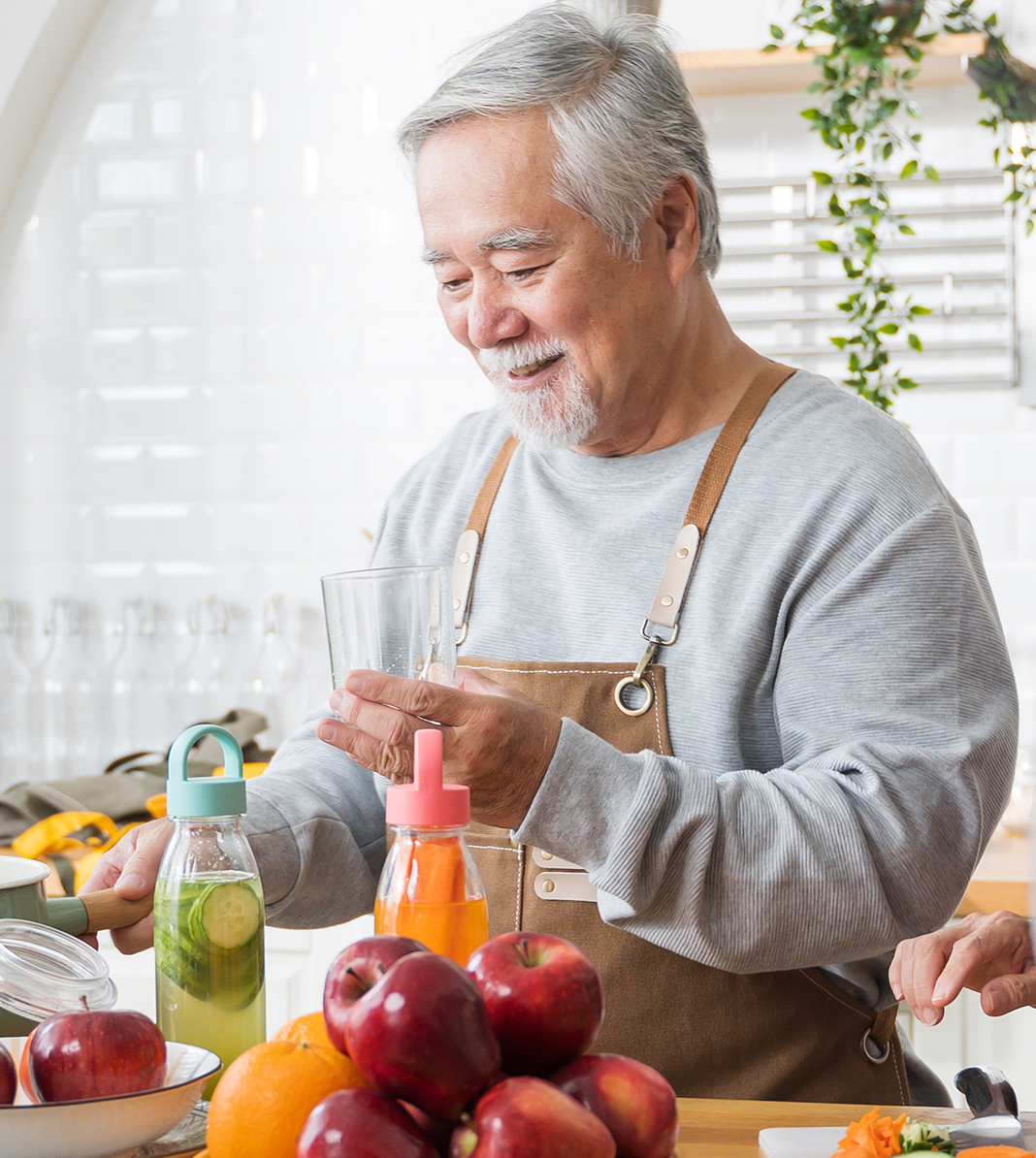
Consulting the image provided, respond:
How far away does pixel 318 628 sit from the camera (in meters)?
2.83

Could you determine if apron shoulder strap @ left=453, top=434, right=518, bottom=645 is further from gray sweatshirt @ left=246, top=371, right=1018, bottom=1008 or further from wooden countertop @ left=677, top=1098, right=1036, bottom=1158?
wooden countertop @ left=677, top=1098, right=1036, bottom=1158

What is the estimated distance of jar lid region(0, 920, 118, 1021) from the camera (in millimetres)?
771

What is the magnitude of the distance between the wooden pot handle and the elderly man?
0.35 feet

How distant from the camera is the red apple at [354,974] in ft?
2.06

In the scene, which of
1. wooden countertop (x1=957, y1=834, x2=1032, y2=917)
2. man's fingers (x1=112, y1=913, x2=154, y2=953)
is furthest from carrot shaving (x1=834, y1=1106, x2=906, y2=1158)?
wooden countertop (x1=957, y1=834, x2=1032, y2=917)

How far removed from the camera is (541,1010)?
61 centimetres

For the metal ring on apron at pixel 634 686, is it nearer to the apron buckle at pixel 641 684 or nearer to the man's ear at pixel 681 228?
the apron buckle at pixel 641 684

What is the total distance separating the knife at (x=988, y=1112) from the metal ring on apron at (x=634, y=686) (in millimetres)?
477

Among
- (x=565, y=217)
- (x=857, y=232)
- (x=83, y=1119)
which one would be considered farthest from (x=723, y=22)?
(x=83, y=1119)

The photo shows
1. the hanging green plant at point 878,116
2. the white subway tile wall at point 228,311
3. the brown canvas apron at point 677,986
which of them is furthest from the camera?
the white subway tile wall at point 228,311

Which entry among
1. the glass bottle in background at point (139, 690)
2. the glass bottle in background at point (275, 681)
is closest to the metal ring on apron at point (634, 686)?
the glass bottle in background at point (275, 681)

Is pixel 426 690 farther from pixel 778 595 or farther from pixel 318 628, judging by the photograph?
pixel 318 628

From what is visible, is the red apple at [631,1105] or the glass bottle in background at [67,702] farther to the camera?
the glass bottle in background at [67,702]

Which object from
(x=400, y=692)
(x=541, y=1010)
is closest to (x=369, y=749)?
(x=400, y=692)
